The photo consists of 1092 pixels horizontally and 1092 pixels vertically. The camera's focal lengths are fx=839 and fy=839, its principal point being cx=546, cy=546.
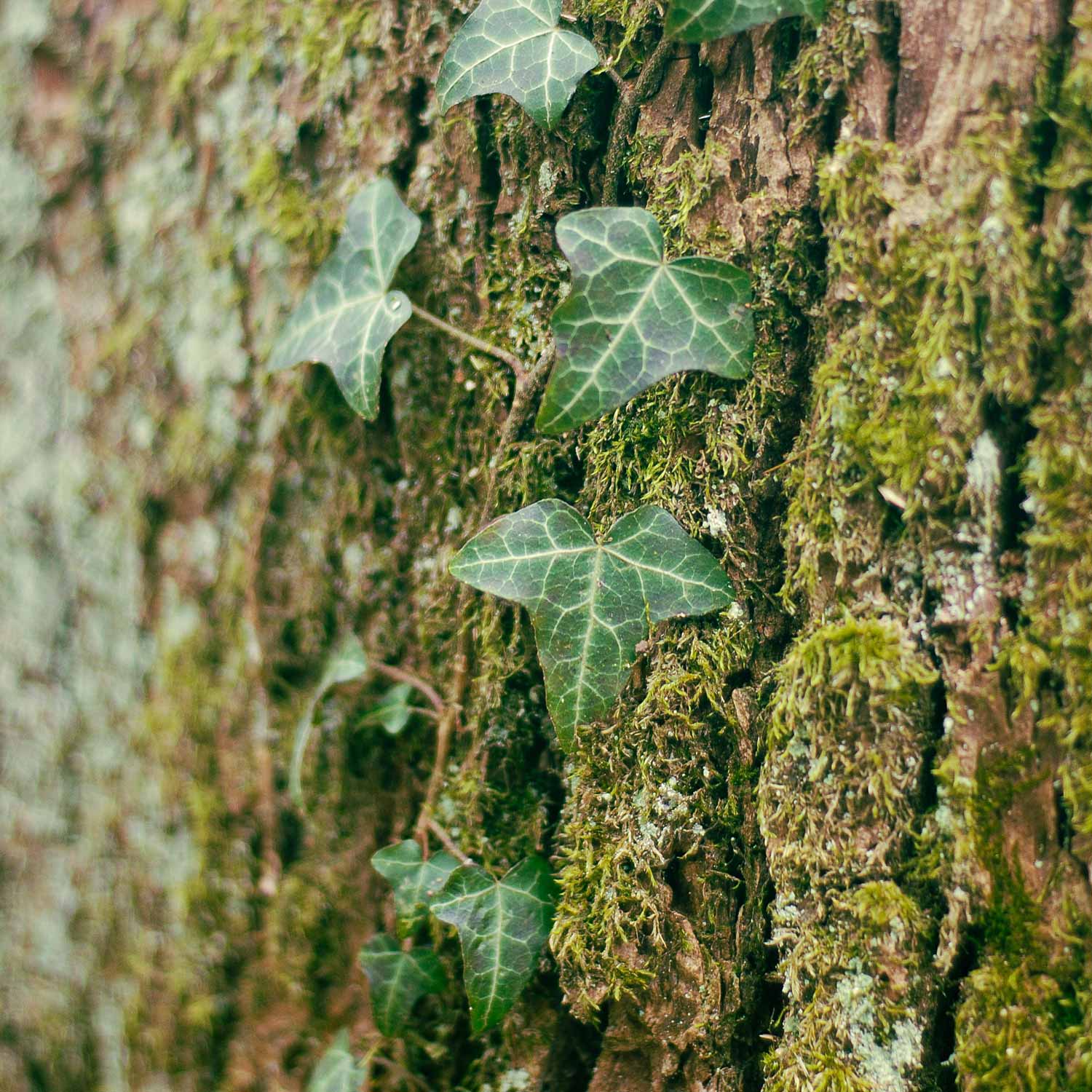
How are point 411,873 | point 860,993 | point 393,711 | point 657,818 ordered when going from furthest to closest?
point 393,711 < point 411,873 < point 657,818 < point 860,993

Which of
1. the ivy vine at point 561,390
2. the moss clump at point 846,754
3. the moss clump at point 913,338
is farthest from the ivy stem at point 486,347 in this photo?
the moss clump at point 846,754

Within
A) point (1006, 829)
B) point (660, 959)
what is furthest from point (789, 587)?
point (660, 959)

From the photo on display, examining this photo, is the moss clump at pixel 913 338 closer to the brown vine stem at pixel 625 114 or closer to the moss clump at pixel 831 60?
the moss clump at pixel 831 60

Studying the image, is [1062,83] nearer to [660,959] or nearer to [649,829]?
[649,829]

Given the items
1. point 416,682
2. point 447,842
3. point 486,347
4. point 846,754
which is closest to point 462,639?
point 416,682

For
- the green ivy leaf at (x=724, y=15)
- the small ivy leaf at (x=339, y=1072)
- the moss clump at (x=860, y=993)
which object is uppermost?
the green ivy leaf at (x=724, y=15)

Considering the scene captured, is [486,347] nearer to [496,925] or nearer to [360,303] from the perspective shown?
[360,303]
